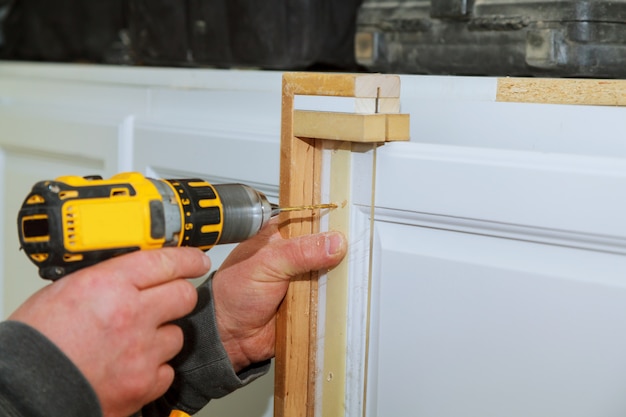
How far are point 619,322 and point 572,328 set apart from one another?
0.13ft

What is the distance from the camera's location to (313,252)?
0.74 m

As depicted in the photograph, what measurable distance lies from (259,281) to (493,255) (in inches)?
9.8

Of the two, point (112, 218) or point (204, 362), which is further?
point (204, 362)

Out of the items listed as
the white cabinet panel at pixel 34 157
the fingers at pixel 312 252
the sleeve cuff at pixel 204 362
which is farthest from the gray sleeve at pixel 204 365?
the white cabinet panel at pixel 34 157

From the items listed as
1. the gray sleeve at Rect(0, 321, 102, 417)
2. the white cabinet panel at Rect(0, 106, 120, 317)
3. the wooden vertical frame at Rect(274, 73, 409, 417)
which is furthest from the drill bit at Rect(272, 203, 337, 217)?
the white cabinet panel at Rect(0, 106, 120, 317)

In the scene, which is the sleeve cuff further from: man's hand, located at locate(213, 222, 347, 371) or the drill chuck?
the drill chuck

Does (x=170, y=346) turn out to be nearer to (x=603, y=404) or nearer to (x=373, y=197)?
(x=373, y=197)

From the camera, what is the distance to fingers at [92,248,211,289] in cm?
65

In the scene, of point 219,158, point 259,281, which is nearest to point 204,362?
point 259,281

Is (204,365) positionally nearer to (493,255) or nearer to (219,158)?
(219,158)

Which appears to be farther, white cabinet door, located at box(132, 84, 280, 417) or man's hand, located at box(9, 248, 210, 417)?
white cabinet door, located at box(132, 84, 280, 417)

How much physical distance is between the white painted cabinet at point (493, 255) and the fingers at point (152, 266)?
0.60 feet

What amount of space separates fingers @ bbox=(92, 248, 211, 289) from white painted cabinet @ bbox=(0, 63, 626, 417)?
181mm

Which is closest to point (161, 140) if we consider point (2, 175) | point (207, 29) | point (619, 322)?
point (207, 29)
